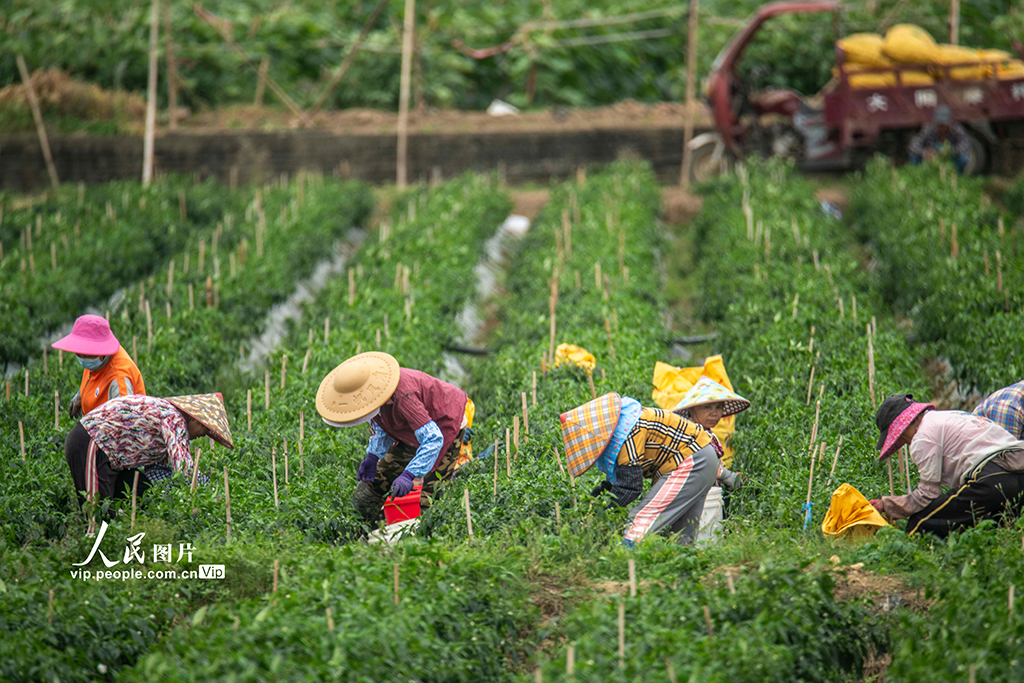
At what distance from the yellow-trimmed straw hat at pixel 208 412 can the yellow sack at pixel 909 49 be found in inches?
473

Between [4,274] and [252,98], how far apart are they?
12252 millimetres

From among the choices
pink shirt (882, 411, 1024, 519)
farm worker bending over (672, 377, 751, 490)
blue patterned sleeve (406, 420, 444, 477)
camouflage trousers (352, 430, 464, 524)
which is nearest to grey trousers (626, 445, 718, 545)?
farm worker bending over (672, 377, 751, 490)

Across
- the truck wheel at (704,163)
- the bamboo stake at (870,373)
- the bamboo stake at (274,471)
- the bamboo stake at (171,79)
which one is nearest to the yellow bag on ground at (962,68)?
the truck wheel at (704,163)

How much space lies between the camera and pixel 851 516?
18.3 feet

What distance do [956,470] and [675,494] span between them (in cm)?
161

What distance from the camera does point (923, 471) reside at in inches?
215

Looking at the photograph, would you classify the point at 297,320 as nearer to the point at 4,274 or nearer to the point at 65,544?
the point at 4,274

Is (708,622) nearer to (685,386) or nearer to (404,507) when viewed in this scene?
(404,507)

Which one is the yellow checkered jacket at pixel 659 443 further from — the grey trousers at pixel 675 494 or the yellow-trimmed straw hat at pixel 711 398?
the yellow-trimmed straw hat at pixel 711 398

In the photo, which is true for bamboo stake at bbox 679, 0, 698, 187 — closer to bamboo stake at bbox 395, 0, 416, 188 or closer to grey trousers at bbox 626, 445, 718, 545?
bamboo stake at bbox 395, 0, 416, 188

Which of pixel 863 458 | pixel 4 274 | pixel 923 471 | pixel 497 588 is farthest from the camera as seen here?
pixel 4 274

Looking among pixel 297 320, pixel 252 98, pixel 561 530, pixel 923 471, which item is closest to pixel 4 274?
pixel 297 320

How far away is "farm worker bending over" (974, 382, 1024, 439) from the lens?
5.80 metres

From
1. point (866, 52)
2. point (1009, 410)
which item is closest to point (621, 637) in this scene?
point (1009, 410)
